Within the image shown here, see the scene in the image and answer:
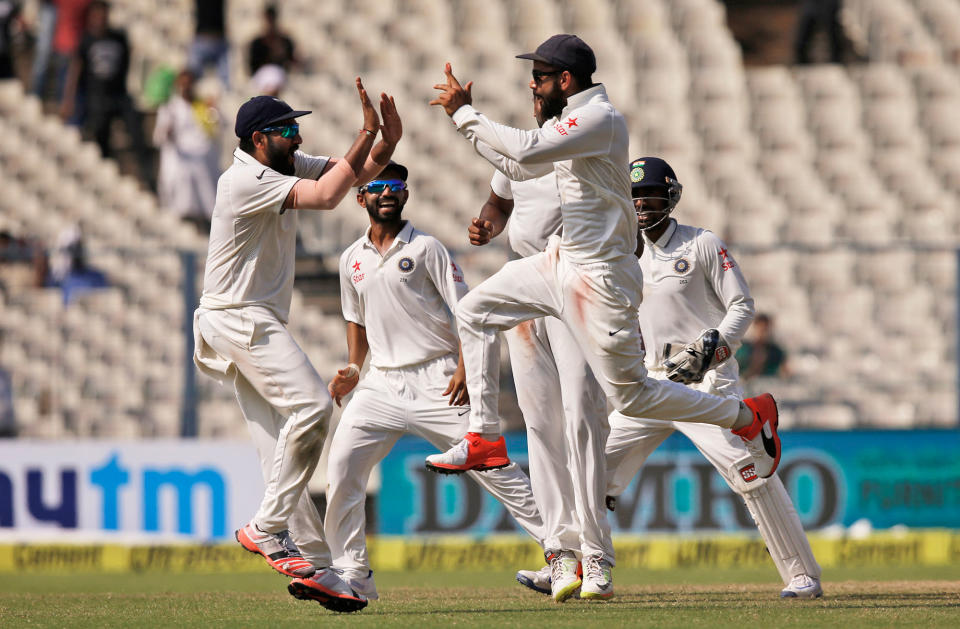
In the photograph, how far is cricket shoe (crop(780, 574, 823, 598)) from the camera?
8.18 m

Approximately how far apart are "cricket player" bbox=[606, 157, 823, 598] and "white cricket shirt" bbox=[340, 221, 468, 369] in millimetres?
1085

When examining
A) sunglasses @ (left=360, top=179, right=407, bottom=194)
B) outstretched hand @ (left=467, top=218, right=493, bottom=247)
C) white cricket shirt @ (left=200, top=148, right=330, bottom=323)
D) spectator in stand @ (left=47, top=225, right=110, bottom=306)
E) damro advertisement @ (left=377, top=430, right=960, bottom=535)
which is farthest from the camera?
spectator in stand @ (left=47, top=225, right=110, bottom=306)

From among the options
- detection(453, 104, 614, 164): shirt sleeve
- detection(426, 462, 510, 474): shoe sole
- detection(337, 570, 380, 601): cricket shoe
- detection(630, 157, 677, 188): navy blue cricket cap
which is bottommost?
detection(337, 570, 380, 601): cricket shoe

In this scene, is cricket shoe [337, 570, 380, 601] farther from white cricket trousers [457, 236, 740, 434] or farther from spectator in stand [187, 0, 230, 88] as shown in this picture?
spectator in stand [187, 0, 230, 88]

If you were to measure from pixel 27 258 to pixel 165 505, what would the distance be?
2433 mm

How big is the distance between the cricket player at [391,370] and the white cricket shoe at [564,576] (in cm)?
31

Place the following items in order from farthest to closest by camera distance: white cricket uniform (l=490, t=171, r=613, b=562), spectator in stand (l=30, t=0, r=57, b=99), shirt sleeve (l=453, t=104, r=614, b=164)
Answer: spectator in stand (l=30, t=0, r=57, b=99) < white cricket uniform (l=490, t=171, r=613, b=562) < shirt sleeve (l=453, t=104, r=614, b=164)

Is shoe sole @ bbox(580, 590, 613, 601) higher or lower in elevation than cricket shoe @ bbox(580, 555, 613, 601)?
lower

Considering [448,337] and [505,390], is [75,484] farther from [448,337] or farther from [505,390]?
[448,337]

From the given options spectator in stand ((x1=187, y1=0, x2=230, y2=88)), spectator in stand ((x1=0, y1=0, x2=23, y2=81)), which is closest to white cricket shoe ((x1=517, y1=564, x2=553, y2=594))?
spectator in stand ((x1=187, y1=0, x2=230, y2=88))

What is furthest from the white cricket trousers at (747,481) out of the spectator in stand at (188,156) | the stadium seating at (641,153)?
the spectator in stand at (188,156)

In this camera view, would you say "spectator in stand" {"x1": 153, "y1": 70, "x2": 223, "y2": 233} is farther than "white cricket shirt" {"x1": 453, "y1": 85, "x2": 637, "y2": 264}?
Yes

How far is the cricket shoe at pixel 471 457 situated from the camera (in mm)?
7375

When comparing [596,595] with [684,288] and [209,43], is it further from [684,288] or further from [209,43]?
[209,43]
